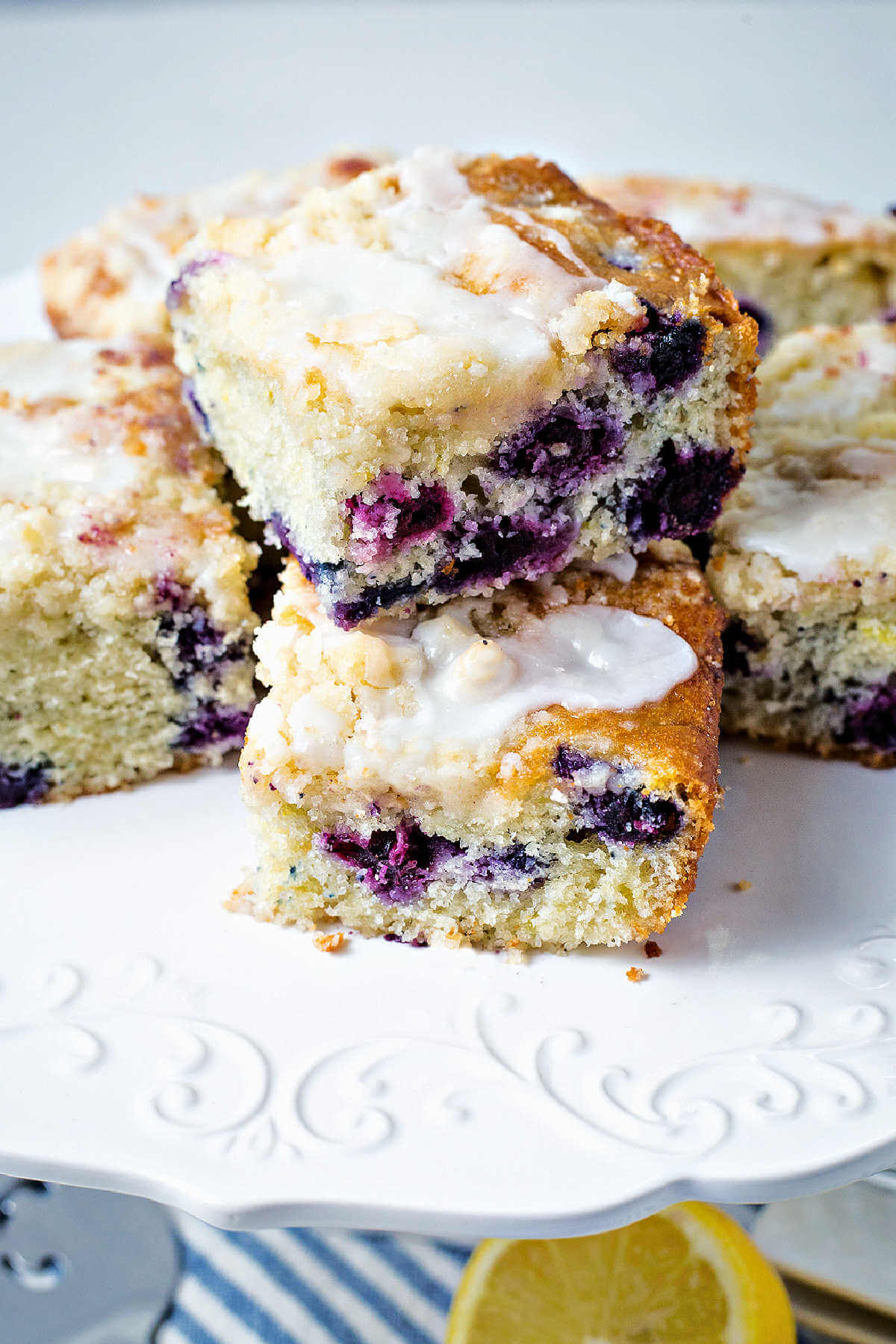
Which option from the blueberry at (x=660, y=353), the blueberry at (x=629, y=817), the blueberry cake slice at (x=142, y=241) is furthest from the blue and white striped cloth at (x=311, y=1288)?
the blueberry cake slice at (x=142, y=241)

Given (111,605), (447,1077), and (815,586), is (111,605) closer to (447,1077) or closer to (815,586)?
(447,1077)

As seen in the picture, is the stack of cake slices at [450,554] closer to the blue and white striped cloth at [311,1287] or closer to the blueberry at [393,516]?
the blueberry at [393,516]

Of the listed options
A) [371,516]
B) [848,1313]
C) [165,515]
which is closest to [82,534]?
[165,515]

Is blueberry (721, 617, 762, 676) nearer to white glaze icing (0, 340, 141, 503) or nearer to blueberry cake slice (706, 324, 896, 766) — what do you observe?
blueberry cake slice (706, 324, 896, 766)

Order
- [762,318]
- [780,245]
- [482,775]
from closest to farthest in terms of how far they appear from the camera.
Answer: [482,775]
[780,245]
[762,318]

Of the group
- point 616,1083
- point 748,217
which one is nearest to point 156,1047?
point 616,1083

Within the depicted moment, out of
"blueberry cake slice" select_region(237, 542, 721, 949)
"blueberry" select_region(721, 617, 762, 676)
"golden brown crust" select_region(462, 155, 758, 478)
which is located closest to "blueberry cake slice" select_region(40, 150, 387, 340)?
"golden brown crust" select_region(462, 155, 758, 478)
